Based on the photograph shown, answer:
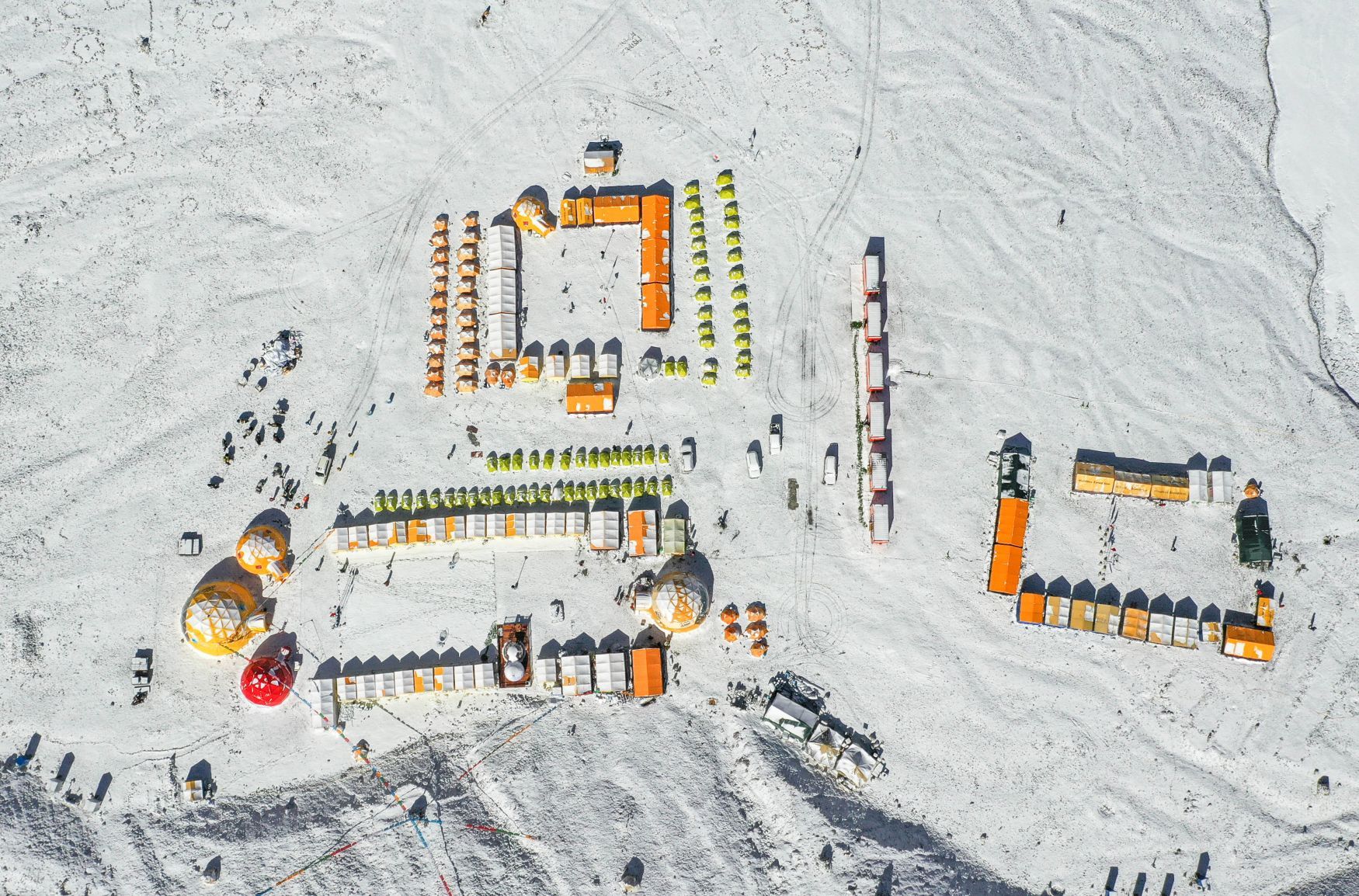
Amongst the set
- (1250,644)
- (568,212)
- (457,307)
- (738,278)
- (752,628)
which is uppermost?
(568,212)

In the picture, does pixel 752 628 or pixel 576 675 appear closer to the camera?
pixel 576 675

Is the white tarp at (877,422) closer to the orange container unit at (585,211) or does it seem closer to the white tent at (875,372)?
the white tent at (875,372)

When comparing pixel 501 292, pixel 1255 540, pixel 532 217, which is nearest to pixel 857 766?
pixel 1255 540

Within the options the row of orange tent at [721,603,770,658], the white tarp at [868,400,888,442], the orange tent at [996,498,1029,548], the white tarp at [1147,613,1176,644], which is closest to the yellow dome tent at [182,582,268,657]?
the row of orange tent at [721,603,770,658]

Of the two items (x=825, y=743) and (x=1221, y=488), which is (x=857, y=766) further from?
(x=1221, y=488)

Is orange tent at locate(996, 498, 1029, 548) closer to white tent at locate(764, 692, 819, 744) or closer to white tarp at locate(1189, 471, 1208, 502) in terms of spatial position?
white tarp at locate(1189, 471, 1208, 502)

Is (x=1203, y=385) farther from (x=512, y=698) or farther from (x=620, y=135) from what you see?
(x=512, y=698)

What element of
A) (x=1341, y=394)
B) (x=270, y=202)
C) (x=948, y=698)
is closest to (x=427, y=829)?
(x=948, y=698)

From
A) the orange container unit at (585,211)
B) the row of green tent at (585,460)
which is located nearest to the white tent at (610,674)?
the row of green tent at (585,460)
